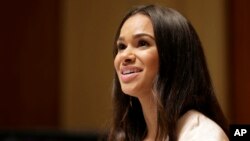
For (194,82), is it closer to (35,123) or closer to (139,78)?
(139,78)

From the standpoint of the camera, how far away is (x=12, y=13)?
13.0ft

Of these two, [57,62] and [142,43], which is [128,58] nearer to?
[142,43]

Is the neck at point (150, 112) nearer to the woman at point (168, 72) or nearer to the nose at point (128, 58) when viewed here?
the woman at point (168, 72)

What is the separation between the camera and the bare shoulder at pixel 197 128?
1286 millimetres

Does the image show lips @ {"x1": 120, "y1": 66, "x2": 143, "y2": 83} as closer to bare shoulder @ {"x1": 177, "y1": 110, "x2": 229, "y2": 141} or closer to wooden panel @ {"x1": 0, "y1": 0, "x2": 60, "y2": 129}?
bare shoulder @ {"x1": 177, "y1": 110, "x2": 229, "y2": 141}

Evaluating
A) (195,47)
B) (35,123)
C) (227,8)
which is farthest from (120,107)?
(35,123)

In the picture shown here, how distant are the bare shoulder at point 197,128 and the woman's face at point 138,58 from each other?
13 cm

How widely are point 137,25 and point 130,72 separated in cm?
13

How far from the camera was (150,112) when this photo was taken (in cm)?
149

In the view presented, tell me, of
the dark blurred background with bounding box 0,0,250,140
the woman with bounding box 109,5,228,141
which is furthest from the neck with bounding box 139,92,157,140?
the dark blurred background with bounding box 0,0,250,140

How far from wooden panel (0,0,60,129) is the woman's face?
2.52m

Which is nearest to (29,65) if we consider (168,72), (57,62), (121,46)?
(57,62)

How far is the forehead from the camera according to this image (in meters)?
1.41

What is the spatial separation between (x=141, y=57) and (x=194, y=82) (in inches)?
6.2
